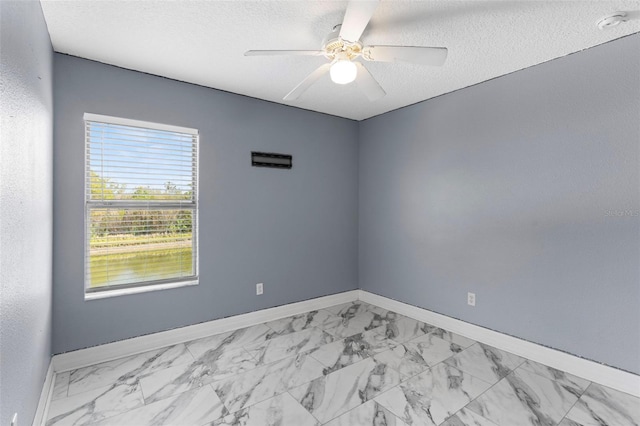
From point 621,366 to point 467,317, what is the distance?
3.71ft

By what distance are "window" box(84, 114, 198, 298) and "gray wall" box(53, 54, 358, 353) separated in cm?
9

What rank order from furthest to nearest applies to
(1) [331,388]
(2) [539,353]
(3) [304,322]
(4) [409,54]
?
(3) [304,322]
(2) [539,353]
(1) [331,388]
(4) [409,54]

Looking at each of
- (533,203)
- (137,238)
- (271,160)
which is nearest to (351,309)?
(271,160)

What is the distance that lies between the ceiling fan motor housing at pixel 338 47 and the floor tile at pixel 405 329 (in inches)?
99.2

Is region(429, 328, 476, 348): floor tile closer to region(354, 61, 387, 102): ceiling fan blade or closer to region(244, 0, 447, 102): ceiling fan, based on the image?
region(354, 61, 387, 102): ceiling fan blade

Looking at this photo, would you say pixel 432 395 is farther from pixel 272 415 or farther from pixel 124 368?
pixel 124 368

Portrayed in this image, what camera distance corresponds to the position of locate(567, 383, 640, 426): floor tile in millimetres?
1954

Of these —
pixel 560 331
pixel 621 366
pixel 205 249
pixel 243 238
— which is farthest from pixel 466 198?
pixel 205 249

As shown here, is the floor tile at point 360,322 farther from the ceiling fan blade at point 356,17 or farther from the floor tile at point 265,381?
the ceiling fan blade at point 356,17

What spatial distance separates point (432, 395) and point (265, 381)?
1183 mm

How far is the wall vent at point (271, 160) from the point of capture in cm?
350

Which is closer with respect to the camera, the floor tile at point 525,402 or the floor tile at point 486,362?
the floor tile at point 525,402

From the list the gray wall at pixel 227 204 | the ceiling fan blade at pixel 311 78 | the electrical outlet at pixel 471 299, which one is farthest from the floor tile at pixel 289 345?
the ceiling fan blade at pixel 311 78

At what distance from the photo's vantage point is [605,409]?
206cm
